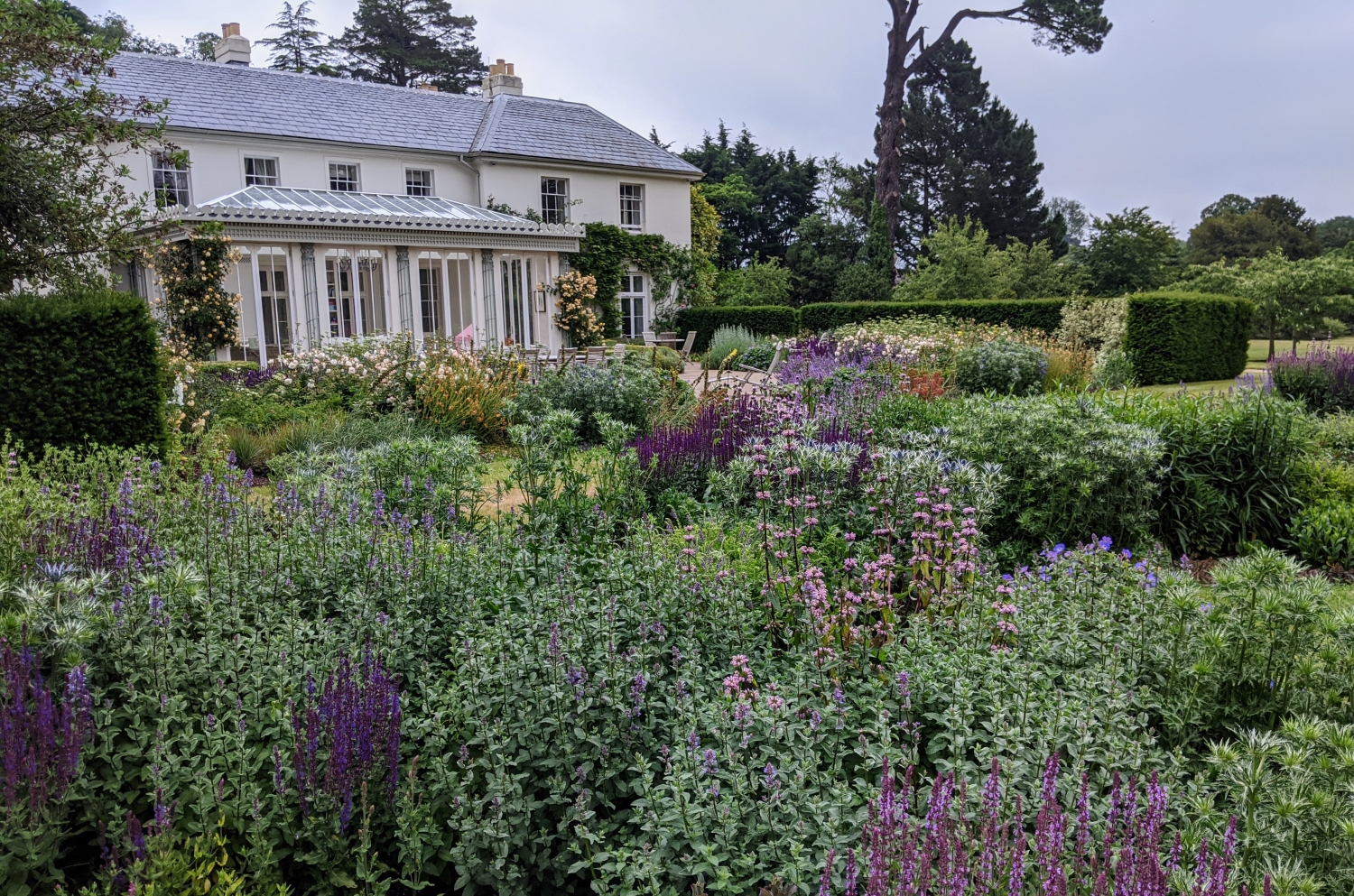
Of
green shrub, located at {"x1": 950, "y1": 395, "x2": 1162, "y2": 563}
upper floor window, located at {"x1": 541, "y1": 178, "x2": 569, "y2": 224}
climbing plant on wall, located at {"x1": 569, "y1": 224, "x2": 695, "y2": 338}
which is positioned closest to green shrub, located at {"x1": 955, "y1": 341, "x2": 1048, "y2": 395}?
green shrub, located at {"x1": 950, "y1": 395, "x2": 1162, "y2": 563}

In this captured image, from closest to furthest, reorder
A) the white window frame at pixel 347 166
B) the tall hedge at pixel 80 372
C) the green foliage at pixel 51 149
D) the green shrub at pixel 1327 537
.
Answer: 1. the green shrub at pixel 1327 537
2. the tall hedge at pixel 80 372
3. the green foliage at pixel 51 149
4. the white window frame at pixel 347 166

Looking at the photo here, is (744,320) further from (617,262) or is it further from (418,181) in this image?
(418,181)

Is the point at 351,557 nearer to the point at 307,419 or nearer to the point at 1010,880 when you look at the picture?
the point at 1010,880

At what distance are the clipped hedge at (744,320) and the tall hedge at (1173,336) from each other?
345 inches

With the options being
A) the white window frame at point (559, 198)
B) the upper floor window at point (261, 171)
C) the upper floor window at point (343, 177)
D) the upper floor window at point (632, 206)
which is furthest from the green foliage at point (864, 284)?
the upper floor window at point (261, 171)

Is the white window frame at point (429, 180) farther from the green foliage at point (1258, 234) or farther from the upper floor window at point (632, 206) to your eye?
the green foliage at point (1258, 234)

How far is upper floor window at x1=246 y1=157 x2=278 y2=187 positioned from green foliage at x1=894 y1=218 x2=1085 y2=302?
17.0 metres

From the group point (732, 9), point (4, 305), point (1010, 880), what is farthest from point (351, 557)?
point (732, 9)

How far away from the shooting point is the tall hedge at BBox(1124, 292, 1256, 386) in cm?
1684

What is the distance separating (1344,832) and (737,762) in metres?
1.36

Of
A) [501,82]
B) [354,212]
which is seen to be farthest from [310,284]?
[501,82]

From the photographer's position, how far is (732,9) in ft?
57.0

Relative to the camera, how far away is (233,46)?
2261 cm

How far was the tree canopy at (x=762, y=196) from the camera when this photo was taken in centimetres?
3997
